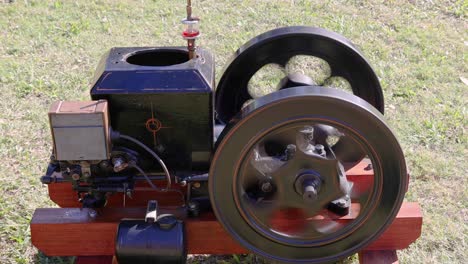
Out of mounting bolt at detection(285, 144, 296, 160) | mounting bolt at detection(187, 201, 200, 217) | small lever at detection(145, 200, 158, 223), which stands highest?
mounting bolt at detection(285, 144, 296, 160)

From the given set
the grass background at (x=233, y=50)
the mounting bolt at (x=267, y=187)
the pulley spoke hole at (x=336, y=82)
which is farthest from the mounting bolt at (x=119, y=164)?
the pulley spoke hole at (x=336, y=82)

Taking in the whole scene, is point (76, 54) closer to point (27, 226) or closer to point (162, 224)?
point (27, 226)

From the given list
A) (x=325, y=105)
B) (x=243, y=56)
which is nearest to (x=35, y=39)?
(x=243, y=56)

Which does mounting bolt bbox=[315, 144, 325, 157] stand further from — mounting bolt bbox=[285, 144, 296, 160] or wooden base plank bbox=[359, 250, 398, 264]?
wooden base plank bbox=[359, 250, 398, 264]

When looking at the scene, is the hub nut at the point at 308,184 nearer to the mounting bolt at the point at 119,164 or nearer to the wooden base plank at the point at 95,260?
the mounting bolt at the point at 119,164

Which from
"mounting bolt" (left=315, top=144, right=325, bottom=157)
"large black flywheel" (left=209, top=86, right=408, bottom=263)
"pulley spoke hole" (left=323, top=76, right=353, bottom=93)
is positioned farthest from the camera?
"pulley spoke hole" (left=323, top=76, right=353, bottom=93)

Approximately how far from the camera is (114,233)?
225 cm

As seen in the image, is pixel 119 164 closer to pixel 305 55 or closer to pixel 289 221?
pixel 289 221

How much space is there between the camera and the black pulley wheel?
2.46 meters

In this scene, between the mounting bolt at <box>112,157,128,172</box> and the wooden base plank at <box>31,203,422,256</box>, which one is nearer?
the mounting bolt at <box>112,157,128,172</box>

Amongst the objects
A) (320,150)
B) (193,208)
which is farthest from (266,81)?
(193,208)

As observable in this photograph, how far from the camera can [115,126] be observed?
2.16 meters

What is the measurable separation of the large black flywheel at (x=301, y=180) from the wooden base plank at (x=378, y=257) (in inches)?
7.4

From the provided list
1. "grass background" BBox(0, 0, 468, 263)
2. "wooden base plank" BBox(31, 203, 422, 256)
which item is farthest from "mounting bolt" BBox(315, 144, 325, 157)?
"grass background" BBox(0, 0, 468, 263)
